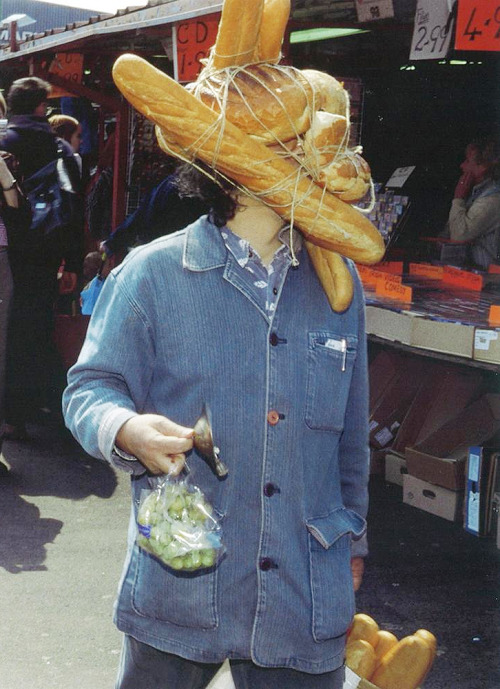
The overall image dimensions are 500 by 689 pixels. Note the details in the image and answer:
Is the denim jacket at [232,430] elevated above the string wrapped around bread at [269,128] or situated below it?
below

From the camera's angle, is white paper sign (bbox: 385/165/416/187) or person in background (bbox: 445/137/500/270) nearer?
person in background (bbox: 445/137/500/270)

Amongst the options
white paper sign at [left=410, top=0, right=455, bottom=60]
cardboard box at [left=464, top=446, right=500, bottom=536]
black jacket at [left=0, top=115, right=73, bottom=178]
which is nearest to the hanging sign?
black jacket at [left=0, top=115, right=73, bottom=178]

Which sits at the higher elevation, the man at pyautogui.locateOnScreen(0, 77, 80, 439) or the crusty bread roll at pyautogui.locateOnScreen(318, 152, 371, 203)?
the crusty bread roll at pyautogui.locateOnScreen(318, 152, 371, 203)

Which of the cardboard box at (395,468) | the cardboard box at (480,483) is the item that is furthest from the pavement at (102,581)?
the cardboard box at (480,483)

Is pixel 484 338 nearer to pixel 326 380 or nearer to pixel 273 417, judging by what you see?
pixel 326 380

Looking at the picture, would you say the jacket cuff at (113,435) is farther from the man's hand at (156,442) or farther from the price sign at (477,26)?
the price sign at (477,26)

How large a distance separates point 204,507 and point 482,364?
2.72 m

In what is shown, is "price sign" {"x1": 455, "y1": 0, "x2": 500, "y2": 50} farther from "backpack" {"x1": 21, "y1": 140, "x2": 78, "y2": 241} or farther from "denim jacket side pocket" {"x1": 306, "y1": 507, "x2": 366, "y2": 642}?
"denim jacket side pocket" {"x1": 306, "y1": 507, "x2": 366, "y2": 642}

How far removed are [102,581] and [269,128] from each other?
2.97m

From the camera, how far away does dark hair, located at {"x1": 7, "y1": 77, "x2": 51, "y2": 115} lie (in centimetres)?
629

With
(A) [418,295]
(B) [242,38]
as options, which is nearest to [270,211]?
(B) [242,38]

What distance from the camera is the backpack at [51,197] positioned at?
19.5ft

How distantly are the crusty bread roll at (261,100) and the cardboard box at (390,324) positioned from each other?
2.75 metres

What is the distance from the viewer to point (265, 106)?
1985 mm
